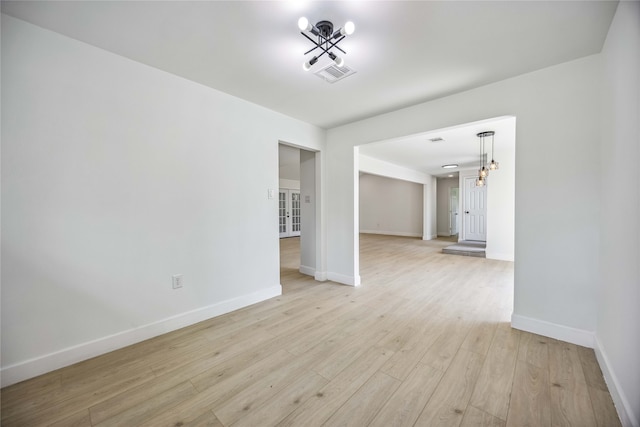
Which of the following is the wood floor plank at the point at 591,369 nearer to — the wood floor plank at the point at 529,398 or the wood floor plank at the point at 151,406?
the wood floor plank at the point at 529,398

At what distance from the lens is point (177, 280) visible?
8.40ft

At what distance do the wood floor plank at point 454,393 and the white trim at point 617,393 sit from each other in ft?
2.23

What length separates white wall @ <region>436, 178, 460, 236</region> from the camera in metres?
10.8

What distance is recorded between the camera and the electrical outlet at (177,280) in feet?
8.34

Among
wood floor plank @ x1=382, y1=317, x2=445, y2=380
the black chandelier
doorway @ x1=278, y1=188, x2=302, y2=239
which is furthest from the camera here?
doorway @ x1=278, y1=188, x2=302, y2=239

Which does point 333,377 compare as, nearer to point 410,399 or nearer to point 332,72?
point 410,399

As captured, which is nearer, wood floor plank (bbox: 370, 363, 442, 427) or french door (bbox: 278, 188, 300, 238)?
wood floor plank (bbox: 370, 363, 442, 427)

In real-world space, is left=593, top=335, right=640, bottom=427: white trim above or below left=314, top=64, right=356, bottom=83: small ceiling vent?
below

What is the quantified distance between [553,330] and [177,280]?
3537 millimetres

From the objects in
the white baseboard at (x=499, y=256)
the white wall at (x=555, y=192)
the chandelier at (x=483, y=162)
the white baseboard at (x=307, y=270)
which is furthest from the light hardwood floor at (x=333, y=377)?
the white baseboard at (x=499, y=256)

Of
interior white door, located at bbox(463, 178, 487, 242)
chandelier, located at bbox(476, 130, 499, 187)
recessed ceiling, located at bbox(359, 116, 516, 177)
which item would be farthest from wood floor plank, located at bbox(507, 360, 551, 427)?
interior white door, located at bbox(463, 178, 487, 242)

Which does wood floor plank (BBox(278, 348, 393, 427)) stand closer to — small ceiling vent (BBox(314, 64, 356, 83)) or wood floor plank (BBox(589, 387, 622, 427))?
wood floor plank (BBox(589, 387, 622, 427))

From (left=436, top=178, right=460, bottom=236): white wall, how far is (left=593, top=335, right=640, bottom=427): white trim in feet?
30.8

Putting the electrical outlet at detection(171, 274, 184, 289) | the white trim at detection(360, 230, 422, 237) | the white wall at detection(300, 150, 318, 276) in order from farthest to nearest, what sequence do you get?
the white trim at detection(360, 230, 422, 237), the white wall at detection(300, 150, 318, 276), the electrical outlet at detection(171, 274, 184, 289)
